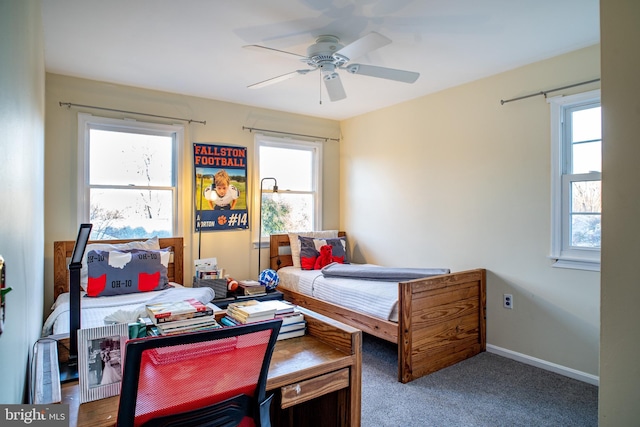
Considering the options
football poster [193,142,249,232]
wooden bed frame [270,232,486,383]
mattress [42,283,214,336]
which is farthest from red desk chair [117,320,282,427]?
football poster [193,142,249,232]

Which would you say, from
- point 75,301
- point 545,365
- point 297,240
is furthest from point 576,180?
point 75,301

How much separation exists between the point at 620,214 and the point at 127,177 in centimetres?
386

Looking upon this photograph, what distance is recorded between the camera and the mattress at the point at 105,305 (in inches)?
96.8

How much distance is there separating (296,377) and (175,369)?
0.53 m

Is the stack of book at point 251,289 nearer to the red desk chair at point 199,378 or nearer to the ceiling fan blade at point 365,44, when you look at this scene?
the ceiling fan blade at point 365,44

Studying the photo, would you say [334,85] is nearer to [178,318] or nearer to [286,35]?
[286,35]

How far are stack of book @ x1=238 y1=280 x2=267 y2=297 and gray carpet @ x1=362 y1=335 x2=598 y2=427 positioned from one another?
1285 mm

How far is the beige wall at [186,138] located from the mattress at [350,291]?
2.06 feet

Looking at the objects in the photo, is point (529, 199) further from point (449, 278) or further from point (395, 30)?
point (395, 30)

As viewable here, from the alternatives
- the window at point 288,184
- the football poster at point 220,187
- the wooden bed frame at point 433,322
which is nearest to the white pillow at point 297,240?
the window at point 288,184

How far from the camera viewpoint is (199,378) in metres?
1.02

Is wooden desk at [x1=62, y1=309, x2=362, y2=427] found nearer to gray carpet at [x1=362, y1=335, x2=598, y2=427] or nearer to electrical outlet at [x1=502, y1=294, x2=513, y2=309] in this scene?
gray carpet at [x1=362, y1=335, x2=598, y2=427]

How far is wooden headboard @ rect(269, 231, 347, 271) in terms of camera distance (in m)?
4.48

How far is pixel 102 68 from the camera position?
10.6ft
